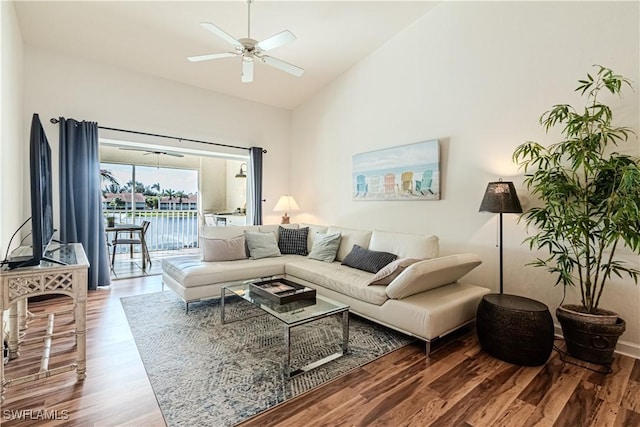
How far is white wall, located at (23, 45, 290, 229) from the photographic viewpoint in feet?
12.6

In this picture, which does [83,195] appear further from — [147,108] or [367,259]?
[367,259]

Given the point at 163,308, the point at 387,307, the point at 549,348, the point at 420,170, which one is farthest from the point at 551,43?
the point at 163,308

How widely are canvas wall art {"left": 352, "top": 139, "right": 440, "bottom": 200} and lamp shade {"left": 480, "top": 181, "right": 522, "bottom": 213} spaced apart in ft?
2.69

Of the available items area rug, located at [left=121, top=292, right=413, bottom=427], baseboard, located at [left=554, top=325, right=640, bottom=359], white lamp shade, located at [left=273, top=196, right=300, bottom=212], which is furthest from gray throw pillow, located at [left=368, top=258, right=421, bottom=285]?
white lamp shade, located at [left=273, top=196, right=300, bottom=212]

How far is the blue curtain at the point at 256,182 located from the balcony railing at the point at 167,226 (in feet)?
9.43

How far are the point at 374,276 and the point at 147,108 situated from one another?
4143 millimetres

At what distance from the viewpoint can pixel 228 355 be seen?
2348 mm

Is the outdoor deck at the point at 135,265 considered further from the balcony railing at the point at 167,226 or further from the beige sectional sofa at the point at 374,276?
the beige sectional sofa at the point at 374,276

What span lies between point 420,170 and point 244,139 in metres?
3.30

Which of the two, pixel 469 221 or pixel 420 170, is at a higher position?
pixel 420 170

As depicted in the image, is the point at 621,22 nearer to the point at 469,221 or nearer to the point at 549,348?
the point at 469,221

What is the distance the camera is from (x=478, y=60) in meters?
3.31

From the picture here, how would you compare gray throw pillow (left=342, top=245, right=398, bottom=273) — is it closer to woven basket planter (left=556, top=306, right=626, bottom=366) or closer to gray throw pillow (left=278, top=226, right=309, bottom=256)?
gray throw pillow (left=278, top=226, right=309, bottom=256)

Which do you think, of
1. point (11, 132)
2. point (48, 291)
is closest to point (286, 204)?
point (11, 132)
